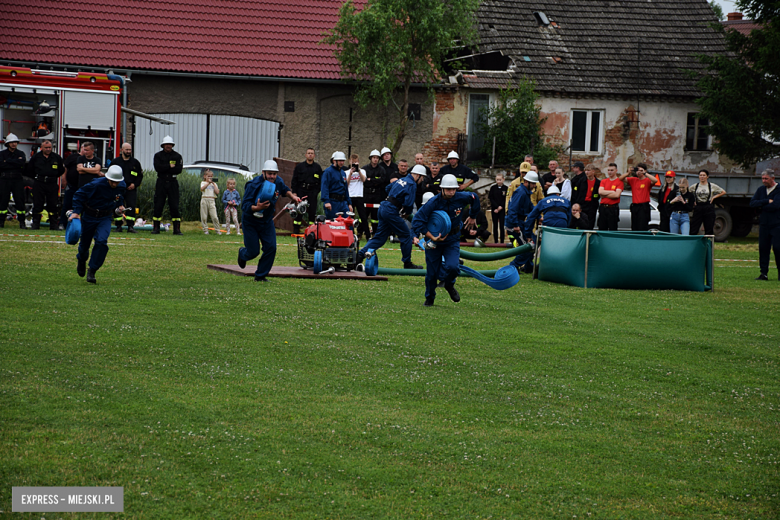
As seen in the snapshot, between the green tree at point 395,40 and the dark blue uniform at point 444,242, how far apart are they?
1520cm

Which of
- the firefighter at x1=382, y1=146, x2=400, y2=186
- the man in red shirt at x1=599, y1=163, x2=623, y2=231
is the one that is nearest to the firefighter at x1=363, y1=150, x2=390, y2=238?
the firefighter at x1=382, y1=146, x2=400, y2=186

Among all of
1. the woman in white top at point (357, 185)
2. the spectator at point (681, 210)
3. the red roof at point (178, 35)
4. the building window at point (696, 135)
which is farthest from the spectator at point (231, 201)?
the building window at point (696, 135)

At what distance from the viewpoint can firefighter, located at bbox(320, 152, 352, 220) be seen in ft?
54.9

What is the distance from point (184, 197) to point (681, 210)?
1336 cm

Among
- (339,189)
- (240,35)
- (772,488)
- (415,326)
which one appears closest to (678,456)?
(772,488)

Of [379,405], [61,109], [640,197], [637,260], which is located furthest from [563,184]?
[61,109]

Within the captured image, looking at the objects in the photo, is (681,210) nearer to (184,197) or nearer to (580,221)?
(580,221)

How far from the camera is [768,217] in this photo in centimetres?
1670

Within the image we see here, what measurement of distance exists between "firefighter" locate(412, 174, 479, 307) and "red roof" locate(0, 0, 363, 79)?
17.0 m

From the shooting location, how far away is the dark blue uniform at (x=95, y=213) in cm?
1264

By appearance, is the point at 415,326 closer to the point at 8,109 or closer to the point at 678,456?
the point at 678,456

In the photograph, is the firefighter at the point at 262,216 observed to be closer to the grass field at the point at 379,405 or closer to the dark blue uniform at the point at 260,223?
the dark blue uniform at the point at 260,223

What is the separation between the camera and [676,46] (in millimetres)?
32344

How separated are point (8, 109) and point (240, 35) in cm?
955
